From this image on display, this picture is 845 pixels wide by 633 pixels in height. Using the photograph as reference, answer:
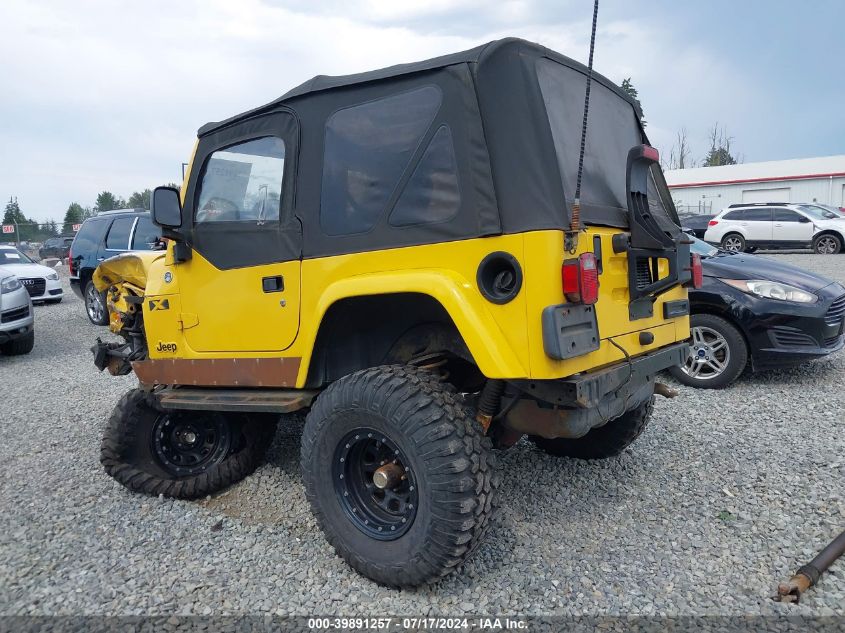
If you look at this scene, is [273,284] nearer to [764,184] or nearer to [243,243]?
[243,243]

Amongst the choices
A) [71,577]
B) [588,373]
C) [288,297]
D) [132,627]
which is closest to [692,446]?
[588,373]

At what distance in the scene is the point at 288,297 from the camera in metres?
3.27

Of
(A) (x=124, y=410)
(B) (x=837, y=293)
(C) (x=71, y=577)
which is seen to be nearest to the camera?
(C) (x=71, y=577)

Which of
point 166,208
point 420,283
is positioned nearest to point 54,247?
point 166,208

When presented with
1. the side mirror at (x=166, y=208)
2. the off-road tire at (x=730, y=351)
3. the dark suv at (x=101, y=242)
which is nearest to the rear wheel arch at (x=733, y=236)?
the off-road tire at (x=730, y=351)

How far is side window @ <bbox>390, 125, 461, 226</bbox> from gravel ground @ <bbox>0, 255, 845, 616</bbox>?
169 cm

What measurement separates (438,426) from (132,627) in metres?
1.57

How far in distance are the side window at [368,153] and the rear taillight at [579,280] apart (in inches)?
36.9

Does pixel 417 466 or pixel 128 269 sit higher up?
pixel 128 269

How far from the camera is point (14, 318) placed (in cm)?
867

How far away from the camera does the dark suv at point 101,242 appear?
1060 centimetres

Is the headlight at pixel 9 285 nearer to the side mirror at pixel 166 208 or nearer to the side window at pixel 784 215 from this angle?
the side mirror at pixel 166 208

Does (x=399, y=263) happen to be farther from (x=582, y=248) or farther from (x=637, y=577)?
(x=637, y=577)

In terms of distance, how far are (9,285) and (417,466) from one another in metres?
8.46
